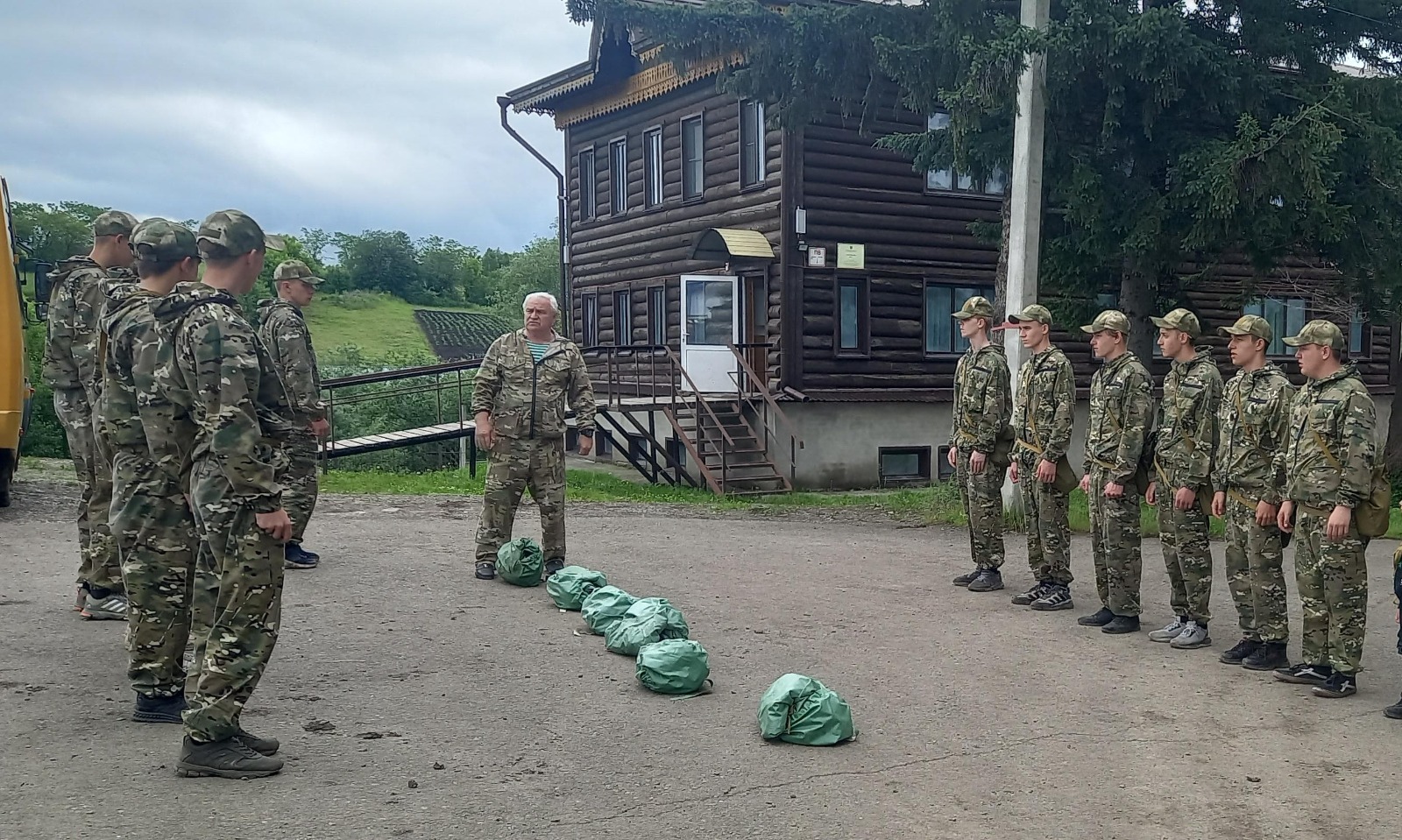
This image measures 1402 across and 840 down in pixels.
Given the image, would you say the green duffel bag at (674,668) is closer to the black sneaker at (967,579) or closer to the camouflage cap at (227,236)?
the camouflage cap at (227,236)

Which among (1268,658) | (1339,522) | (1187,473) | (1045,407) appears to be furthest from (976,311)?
(1339,522)

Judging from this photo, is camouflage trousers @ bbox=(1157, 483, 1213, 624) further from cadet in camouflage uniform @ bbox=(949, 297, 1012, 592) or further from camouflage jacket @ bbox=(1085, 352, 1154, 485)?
cadet in camouflage uniform @ bbox=(949, 297, 1012, 592)

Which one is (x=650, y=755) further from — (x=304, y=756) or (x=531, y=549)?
(x=531, y=549)

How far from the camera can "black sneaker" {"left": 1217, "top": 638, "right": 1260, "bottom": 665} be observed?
7078 millimetres

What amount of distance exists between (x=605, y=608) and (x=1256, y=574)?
3.74m

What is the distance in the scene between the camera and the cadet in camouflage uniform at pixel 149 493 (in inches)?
199

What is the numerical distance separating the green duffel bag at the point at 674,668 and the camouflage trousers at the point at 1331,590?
10.5 feet

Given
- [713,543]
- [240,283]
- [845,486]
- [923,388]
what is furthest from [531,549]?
[923,388]

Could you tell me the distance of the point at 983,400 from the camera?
9070 millimetres

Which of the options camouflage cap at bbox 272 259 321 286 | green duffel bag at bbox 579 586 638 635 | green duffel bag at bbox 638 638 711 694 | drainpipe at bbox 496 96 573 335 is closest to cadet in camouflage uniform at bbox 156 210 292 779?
green duffel bag at bbox 638 638 711 694

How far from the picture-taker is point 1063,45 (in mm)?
12375

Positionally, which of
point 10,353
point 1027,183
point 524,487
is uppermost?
point 1027,183

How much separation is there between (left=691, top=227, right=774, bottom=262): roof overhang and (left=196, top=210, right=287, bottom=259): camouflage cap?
1433cm

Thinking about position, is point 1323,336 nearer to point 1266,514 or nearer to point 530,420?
point 1266,514
